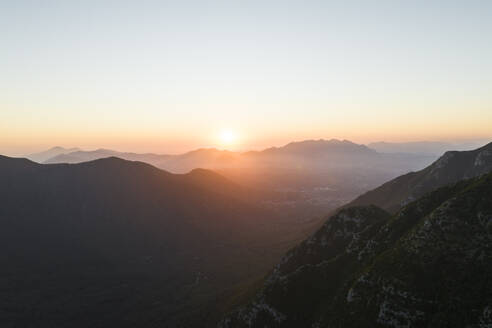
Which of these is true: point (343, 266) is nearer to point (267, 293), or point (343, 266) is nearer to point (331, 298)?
point (331, 298)

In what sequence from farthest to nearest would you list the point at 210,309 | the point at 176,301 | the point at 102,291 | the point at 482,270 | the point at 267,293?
the point at 102,291 < the point at 176,301 < the point at 210,309 < the point at 267,293 < the point at 482,270

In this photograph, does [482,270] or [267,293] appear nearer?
[482,270]

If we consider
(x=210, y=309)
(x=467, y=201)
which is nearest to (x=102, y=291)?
(x=210, y=309)

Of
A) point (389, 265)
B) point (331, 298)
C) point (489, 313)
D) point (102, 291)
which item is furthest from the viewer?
point (102, 291)

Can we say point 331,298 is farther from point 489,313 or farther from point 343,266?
point 489,313

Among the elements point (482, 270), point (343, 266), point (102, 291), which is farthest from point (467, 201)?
point (102, 291)

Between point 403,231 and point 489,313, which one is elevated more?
point 403,231

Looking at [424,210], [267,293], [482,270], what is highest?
[424,210]
